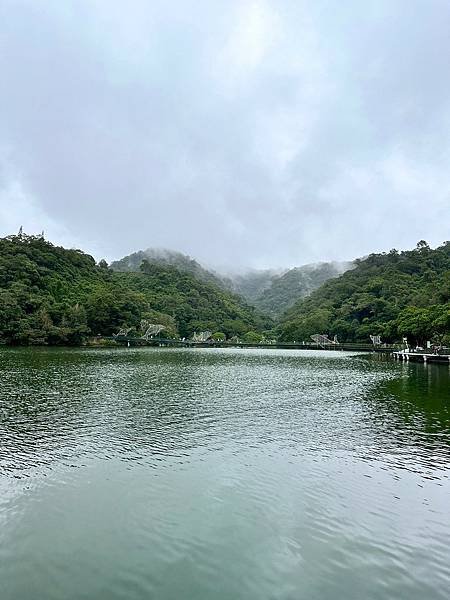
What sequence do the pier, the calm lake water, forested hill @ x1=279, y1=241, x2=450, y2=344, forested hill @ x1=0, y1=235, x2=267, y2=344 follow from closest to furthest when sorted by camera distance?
the calm lake water
the pier
forested hill @ x1=0, y1=235, x2=267, y2=344
forested hill @ x1=279, y1=241, x2=450, y2=344

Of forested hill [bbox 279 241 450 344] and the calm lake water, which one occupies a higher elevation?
forested hill [bbox 279 241 450 344]

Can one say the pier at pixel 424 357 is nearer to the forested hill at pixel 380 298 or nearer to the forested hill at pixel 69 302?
the forested hill at pixel 380 298

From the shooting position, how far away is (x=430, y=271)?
361 feet

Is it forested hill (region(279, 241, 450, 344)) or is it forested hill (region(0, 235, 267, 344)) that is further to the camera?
forested hill (region(279, 241, 450, 344))

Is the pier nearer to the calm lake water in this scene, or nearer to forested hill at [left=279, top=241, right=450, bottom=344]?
forested hill at [left=279, top=241, right=450, bottom=344]

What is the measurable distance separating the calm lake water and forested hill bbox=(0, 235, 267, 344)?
58888 mm

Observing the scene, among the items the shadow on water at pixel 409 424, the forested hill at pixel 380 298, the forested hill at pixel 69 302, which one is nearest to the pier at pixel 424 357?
the forested hill at pixel 380 298

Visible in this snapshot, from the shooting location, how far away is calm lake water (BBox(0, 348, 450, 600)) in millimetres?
6359

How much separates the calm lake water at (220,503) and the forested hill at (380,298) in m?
60.7

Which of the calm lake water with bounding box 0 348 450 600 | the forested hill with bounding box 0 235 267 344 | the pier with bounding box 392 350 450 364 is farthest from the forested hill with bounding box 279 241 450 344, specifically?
the calm lake water with bounding box 0 348 450 600

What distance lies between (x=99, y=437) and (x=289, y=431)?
255 inches

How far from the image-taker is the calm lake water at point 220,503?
250 inches

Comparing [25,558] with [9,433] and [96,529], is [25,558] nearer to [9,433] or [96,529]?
[96,529]

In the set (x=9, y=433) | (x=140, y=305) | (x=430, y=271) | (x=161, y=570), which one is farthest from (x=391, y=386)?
(x=430, y=271)
